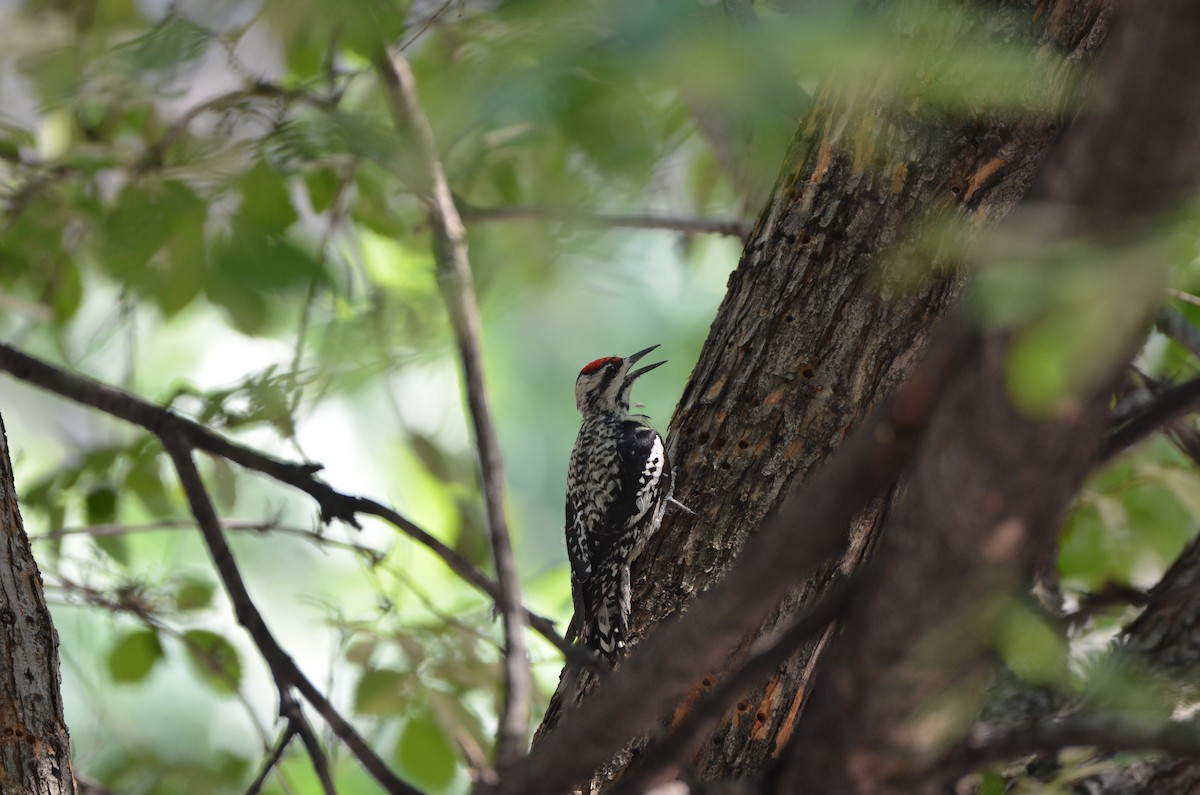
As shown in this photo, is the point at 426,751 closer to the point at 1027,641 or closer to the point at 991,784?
the point at 991,784

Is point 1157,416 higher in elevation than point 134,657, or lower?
lower

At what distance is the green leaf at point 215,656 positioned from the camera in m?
2.91

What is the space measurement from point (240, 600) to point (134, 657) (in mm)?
1100

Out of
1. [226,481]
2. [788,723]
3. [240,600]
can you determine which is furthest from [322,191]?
[788,723]

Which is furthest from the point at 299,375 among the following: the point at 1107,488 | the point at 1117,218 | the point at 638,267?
the point at 1107,488

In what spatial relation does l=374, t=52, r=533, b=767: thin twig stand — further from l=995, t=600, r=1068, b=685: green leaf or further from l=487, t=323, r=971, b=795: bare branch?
l=995, t=600, r=1068, b=685: green leaf

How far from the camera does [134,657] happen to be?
2.87m

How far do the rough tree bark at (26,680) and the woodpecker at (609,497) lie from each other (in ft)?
4.04

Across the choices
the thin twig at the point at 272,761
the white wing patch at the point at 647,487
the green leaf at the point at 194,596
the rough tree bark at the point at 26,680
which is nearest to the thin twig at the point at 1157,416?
the thin twig at the point at 272,761

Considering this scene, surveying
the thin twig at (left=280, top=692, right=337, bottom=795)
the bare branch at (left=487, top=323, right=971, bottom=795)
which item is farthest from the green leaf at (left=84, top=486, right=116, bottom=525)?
the bare branch at (left=487, top=323, right=971, bottom=795)

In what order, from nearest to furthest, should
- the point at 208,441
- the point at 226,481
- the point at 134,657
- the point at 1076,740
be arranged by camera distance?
the point at 1076,740, the point at 208,441, the point at 226,481, the point at 134,657

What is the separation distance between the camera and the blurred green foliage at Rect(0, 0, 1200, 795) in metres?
0.77

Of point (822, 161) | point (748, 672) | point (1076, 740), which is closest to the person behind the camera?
point (1076, 740)

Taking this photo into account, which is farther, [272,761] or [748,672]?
[272,761]
